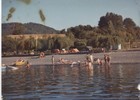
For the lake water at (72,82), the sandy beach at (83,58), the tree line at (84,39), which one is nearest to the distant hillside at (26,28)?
the tree line at (84,39)

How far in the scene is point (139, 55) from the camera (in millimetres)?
3303

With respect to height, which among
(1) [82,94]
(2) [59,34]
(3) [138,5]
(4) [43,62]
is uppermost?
(3) [138,5]

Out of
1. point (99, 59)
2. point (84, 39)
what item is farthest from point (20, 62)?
point (99, 59)

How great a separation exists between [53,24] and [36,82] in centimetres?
55

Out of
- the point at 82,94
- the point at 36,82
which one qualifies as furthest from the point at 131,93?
the point at 36,82

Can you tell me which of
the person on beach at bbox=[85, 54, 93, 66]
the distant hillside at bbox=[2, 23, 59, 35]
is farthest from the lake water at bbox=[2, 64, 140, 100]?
the distant hillside at bbox=[2, 23, 59, 35]

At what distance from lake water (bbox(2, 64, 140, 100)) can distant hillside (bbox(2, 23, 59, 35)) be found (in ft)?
1.18

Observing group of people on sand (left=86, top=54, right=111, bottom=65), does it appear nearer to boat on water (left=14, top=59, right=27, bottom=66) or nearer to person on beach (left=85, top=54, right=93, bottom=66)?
person on beach (left=85, top=54, right=93, bottom=66)

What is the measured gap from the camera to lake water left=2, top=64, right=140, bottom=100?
296 cm

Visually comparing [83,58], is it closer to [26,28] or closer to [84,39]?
[84,39]

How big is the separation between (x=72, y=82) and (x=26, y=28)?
25.6 inches

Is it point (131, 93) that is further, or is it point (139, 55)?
point (139, 55)

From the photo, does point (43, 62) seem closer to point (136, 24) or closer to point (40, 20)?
point (40, 20)

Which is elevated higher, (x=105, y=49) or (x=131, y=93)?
(x=105, y=49)
